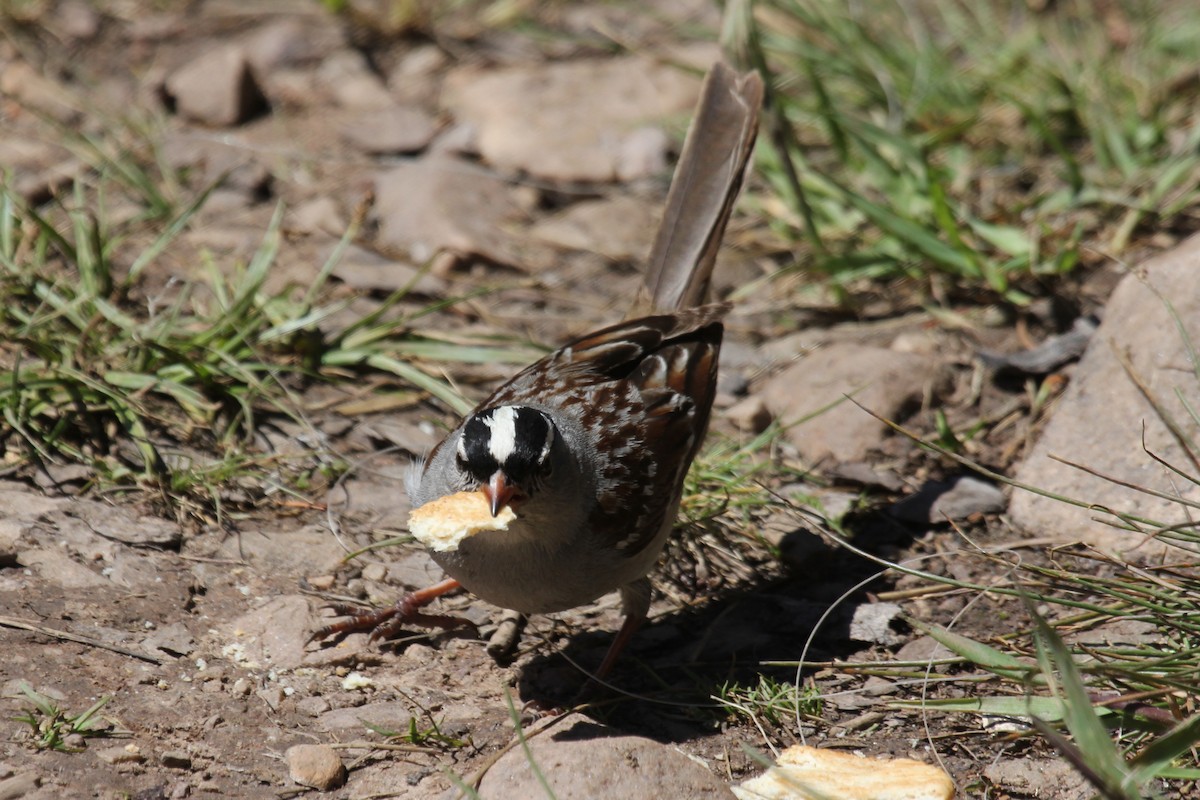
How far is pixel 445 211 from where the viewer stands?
6.28m

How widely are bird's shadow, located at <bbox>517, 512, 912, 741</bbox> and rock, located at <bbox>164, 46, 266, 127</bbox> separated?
3881 millimetres

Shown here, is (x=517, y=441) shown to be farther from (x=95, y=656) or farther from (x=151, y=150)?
(x=151, y=150)

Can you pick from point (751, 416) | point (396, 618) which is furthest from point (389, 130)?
point (396, 618)

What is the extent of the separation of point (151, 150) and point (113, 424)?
2.34 metres

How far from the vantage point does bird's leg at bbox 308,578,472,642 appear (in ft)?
12.8

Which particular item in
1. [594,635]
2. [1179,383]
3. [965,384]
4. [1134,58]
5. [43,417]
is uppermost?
[1134,58]

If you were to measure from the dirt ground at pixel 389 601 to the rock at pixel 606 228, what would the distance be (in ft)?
Answer: 0.70

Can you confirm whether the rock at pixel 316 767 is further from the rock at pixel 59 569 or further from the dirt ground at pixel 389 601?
the rock at pixel 59 569

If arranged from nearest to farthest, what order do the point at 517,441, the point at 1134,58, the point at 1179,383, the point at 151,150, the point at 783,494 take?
1. the point at 517,441
2. the point at 1179,383
3. the point at 783,494
4. the point at 151,150
5. the point at 1134,58

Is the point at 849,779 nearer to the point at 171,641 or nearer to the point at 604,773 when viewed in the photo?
the point at 604,773

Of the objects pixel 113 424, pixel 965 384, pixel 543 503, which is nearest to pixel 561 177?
pixel 965 384

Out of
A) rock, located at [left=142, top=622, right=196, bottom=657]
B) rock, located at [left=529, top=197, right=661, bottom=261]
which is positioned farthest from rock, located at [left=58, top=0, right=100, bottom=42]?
rock, located at [left=142, top=622, right=196, bottom=657]

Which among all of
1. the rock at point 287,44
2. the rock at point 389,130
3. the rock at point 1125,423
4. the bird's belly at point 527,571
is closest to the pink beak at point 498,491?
the bird's belly at point 527,571

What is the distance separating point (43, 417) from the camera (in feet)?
14.3
